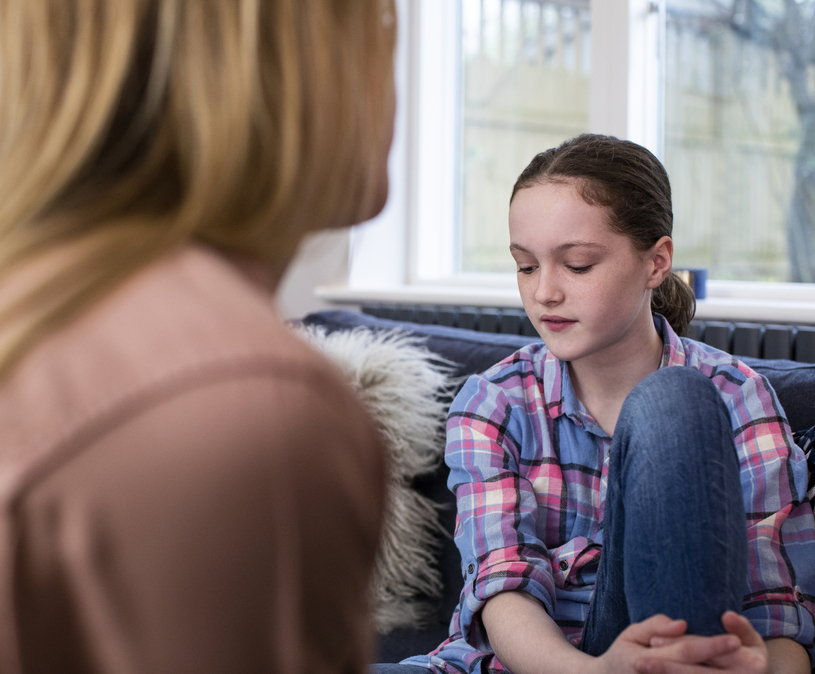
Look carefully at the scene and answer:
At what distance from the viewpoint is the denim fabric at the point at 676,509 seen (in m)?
0.69

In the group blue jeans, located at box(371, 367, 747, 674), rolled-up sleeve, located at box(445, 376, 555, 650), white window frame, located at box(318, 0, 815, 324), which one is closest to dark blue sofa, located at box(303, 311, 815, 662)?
rolled-up sleeve, located at box(445, 376, 555, 650)

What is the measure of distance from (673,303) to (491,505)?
47 cm

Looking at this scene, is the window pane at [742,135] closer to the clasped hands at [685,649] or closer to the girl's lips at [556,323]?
the girl's lips at [556,323]

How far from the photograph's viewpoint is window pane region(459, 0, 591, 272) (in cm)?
228

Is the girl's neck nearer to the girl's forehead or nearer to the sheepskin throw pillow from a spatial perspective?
the girl's forehead

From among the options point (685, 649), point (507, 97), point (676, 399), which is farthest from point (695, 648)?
point (507, 97)

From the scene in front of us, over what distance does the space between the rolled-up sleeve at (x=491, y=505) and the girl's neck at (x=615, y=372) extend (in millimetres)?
105

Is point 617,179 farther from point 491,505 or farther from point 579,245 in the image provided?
point 491,505

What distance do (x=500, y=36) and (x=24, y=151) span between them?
2.32m

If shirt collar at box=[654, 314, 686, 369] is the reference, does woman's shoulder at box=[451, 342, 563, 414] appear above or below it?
below

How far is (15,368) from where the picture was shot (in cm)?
31

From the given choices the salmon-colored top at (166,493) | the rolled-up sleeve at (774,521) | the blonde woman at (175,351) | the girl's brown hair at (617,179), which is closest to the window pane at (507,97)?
the girl's brown hair at (617,179)

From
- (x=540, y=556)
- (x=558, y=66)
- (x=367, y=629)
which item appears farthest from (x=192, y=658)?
(x=558, y=66)

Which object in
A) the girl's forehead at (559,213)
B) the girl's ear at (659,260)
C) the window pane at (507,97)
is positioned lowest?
the girl's ear at (659,260)
